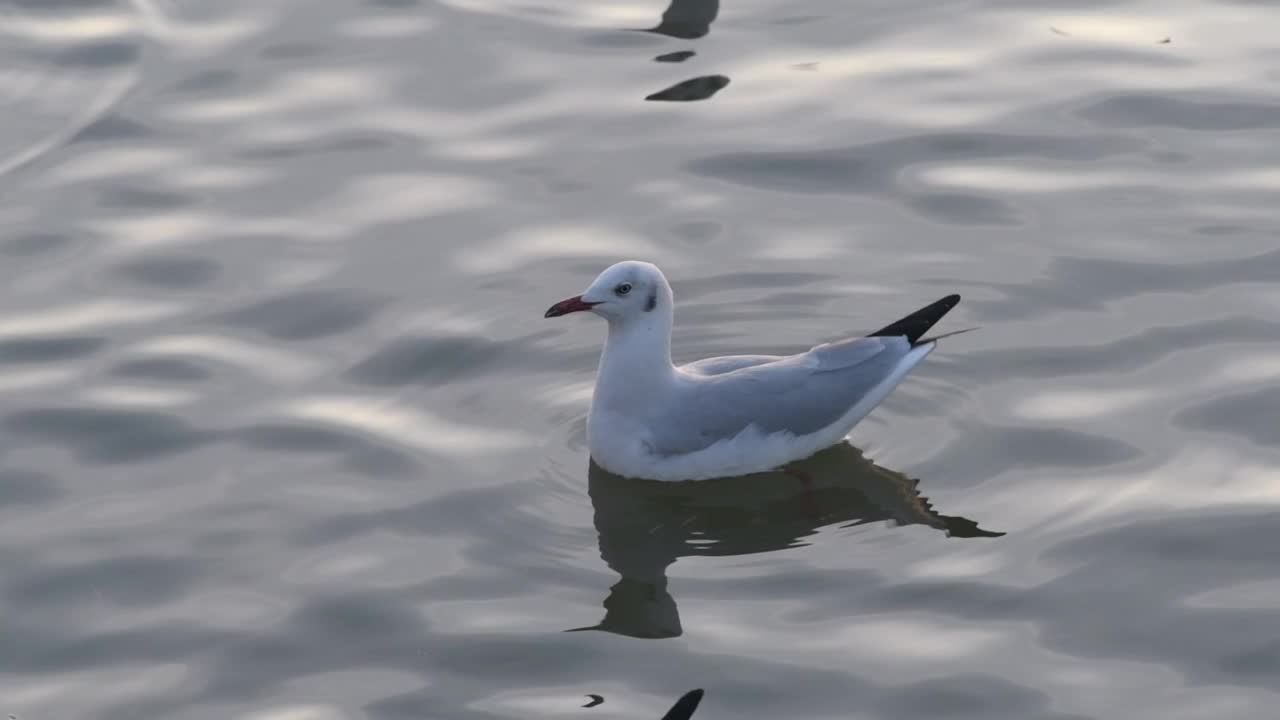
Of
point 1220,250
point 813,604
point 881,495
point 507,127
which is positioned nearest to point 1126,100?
point 1220,250

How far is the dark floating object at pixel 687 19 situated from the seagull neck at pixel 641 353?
580 cm

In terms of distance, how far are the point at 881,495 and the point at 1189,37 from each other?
6755 mm

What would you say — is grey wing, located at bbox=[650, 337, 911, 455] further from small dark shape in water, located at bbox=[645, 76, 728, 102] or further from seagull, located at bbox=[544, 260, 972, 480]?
small dark shape in water, located at bbox=[645, 76, 728, 102]

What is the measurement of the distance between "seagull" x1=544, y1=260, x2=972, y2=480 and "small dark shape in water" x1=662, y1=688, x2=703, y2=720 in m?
2.01

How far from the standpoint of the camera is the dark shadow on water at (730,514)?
9.80 meters

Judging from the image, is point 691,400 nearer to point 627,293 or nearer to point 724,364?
point 724,364

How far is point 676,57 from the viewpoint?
1566 centimetres

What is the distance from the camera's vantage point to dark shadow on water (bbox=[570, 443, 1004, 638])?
9.80 metres

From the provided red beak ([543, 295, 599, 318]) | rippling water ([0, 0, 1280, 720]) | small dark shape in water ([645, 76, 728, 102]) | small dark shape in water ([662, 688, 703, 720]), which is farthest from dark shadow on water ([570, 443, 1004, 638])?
small dark shape in water ([645, 76, 728, 102])

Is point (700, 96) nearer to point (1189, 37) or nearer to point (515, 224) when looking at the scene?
point (515, 224)

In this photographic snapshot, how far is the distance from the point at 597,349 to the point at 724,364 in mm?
1303

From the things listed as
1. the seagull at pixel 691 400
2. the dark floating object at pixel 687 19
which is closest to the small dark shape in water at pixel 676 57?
the dark floating object at pixel 687 19

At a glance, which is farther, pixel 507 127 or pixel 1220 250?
pixel 507 127

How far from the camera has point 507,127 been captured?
14.6 metres
